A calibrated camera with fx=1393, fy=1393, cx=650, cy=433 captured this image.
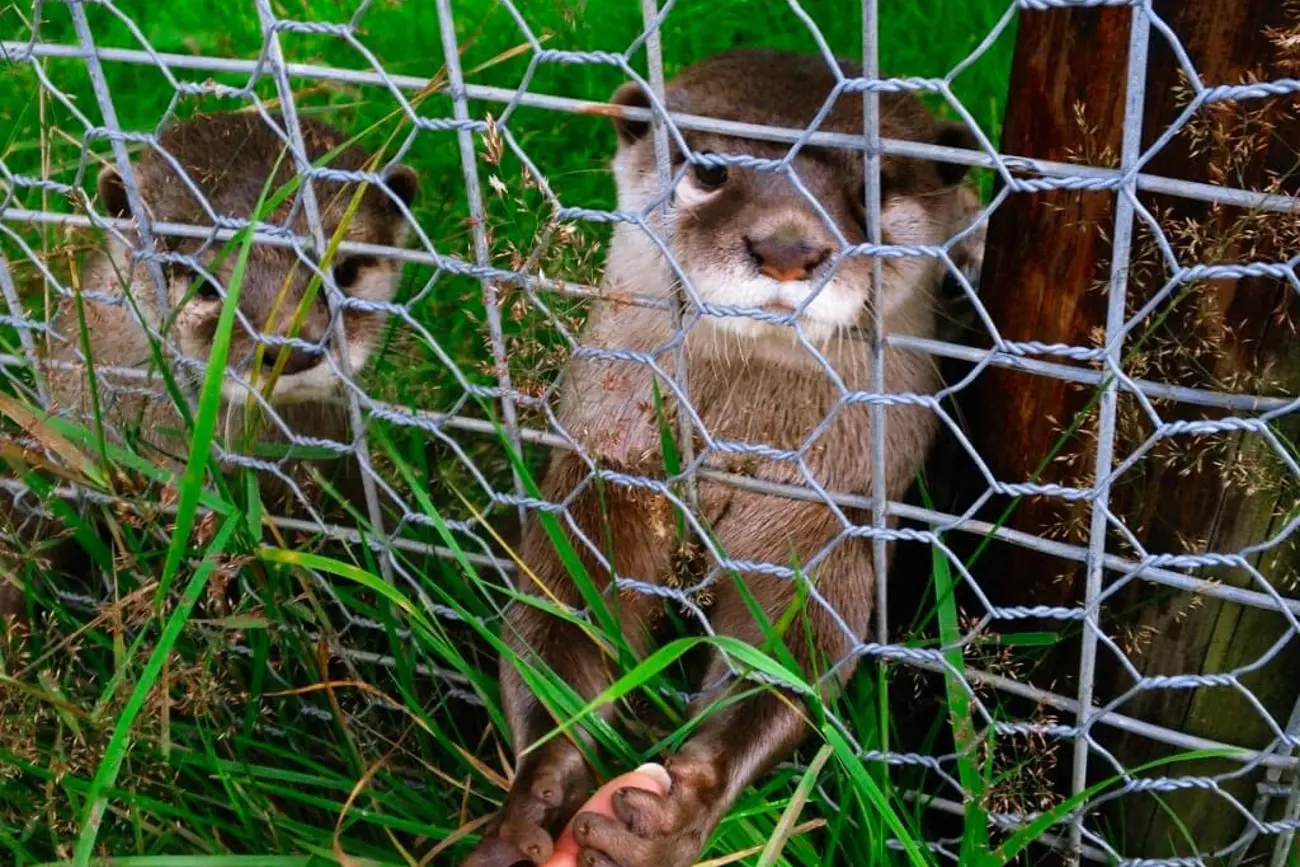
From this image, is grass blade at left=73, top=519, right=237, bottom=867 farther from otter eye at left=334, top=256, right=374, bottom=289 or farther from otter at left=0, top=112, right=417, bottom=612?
otter eye at left=334, top=256, right=374, bottom=289

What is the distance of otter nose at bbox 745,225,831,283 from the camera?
162 centimetres

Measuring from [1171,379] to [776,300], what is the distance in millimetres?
468

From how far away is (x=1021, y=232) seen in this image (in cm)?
176

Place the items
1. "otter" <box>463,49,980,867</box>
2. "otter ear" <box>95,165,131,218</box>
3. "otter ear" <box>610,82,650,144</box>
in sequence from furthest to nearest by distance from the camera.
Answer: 1. "otter ear" <box>95,165,131,218</box>
2. "otter ear" <box>610,82,650,144</box>
3. "otter" <box>463,49,980,867</box>

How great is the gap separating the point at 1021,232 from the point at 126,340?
5.23 ft

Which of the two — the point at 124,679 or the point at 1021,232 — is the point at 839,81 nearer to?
the point at 1021,232

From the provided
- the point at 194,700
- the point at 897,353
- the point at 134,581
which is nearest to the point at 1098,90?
the point at 897,353

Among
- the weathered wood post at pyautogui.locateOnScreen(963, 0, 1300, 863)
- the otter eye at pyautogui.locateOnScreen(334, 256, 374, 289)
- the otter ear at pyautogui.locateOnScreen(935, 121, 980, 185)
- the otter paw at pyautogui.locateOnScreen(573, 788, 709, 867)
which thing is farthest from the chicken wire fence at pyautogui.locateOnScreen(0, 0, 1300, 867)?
the otter eye at pyautogui.locateOnScreen(334, 256, 374, 289)

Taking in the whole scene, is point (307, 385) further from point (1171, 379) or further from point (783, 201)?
point (1171, 379)

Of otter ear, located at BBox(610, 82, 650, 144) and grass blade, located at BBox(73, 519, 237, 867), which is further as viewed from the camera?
otter ear, located at BBox(610, 82, 650, 144)

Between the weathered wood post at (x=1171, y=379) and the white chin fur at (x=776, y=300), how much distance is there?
0.26 m

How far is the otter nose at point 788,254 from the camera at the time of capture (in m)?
1.62

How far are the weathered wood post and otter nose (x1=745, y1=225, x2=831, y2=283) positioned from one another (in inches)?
11.9

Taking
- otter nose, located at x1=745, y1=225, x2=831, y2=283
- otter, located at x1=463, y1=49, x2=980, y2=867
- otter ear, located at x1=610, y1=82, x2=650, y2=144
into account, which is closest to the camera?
otter nose, located at x1=745, y1=225, x2=831, y2=283
